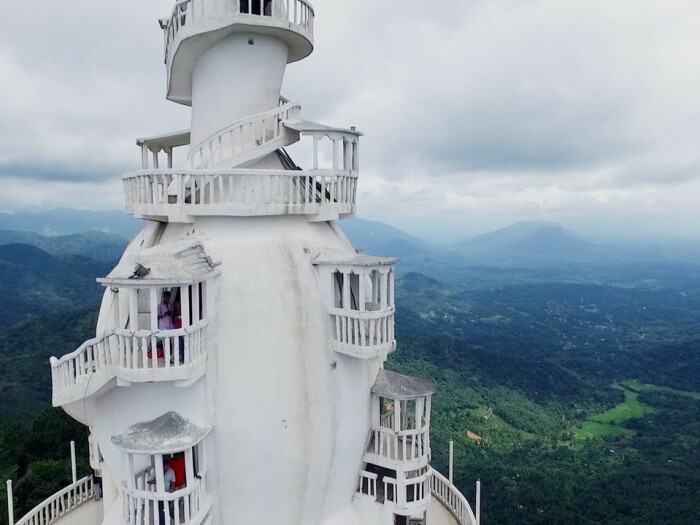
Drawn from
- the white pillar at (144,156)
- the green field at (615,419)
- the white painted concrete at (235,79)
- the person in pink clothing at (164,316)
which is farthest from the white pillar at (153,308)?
the green field at (615,419)

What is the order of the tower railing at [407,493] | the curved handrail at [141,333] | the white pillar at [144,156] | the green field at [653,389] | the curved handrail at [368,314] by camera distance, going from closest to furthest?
the curved handrail at [141,333] → the curved handrail at [368,314] → the tower railing at [407,493] → the white pillar at [144,156] → the green field at [653,389]

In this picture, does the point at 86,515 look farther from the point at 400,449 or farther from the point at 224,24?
the point at 224,24

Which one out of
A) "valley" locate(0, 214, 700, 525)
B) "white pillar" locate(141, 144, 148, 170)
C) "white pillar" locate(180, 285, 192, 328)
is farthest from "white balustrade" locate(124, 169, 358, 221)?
"valley" locate(0, 214, 700, 525)

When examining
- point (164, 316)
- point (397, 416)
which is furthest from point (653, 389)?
point (164, 316)

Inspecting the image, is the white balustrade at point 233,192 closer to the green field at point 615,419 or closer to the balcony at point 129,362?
the balcony at point 129,362

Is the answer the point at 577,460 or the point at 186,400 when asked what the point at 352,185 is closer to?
the point at 186,400

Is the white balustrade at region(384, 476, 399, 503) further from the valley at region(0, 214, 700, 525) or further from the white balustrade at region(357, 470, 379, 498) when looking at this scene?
the valley at region(0, 214, 700, 525)
